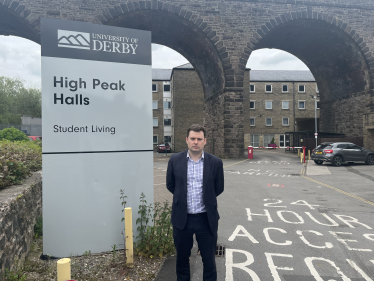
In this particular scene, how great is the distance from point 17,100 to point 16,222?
60507 mm

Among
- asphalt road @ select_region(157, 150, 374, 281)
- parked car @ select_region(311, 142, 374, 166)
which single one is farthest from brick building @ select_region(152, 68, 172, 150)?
asphalt road @ select_region(157, 150, 374, 281)

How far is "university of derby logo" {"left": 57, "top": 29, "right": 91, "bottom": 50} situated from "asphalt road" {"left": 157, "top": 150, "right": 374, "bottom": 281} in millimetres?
3514

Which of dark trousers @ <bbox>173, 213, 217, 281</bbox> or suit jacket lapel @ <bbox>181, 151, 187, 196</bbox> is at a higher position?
suit jacket lapel @ <bbox>181, 151, 187, 196</bbox>

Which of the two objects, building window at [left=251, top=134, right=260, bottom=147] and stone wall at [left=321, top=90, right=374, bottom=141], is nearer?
stone wall at [left=321, top=90, right=374, bottom=141]

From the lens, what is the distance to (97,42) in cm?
402

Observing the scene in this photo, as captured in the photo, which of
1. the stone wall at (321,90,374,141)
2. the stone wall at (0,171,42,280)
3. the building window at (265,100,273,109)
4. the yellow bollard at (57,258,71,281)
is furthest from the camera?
the building window at (265,100,273,109)

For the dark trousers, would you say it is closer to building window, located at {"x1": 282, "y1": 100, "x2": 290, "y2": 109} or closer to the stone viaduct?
the stone viaduct

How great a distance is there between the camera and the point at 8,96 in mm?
53969

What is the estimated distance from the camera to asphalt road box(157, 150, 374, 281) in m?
3.68

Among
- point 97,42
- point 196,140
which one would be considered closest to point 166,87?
point 97,42

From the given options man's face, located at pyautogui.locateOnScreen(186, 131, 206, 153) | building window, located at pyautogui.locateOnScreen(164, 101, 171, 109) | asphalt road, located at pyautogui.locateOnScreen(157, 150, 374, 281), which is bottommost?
asphalt road, located at pyautogui.locateOnScreen(157, 150, 374, 281)

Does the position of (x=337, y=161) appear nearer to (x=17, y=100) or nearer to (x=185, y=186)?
(x=185, y=186)

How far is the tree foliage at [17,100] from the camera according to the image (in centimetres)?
5275

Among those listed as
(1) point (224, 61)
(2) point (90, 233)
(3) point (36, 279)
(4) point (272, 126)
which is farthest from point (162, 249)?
(4) point (272, 126)
